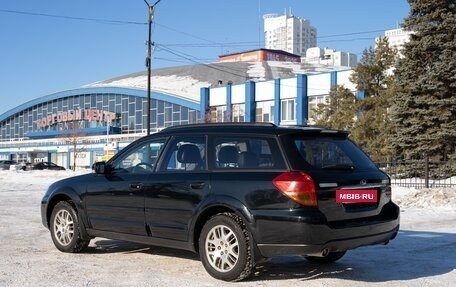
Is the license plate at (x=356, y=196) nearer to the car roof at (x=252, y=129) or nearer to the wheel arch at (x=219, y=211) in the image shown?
the car roof at (x=252, y=129)

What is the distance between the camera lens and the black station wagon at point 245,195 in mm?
6062

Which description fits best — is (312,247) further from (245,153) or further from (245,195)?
(245,153)

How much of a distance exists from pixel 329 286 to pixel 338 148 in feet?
5.21

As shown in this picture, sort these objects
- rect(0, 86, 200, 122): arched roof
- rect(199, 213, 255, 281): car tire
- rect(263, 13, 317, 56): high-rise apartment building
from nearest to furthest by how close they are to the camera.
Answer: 1. rect(199, 213, 255, 281): car tire
2. rect(0, 86, 200, 122): arched roof
3. rect(263, 13, 317, 56): high-rise apartment building

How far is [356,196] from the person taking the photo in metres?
6.38

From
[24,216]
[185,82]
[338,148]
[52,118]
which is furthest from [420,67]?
[52,118]

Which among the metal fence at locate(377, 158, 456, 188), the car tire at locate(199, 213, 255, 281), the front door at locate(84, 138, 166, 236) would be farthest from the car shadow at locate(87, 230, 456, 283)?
the metal fence at locate(377, 158, 456, 188)

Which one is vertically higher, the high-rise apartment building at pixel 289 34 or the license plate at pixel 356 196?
the high-rise apartment building at pixel 289 34

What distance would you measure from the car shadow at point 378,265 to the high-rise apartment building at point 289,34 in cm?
17534

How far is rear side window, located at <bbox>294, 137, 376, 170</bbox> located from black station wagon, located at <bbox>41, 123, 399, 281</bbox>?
15 mm

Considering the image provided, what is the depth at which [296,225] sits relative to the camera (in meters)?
5.95

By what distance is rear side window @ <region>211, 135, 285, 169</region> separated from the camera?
6367 mm

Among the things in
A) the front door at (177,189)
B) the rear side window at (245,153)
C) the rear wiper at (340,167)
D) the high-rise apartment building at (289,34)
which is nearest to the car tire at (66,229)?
the front door at (177,189)

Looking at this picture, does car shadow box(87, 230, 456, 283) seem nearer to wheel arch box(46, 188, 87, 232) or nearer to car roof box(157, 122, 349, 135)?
wheel arch box(46, 188, 87, 232)
